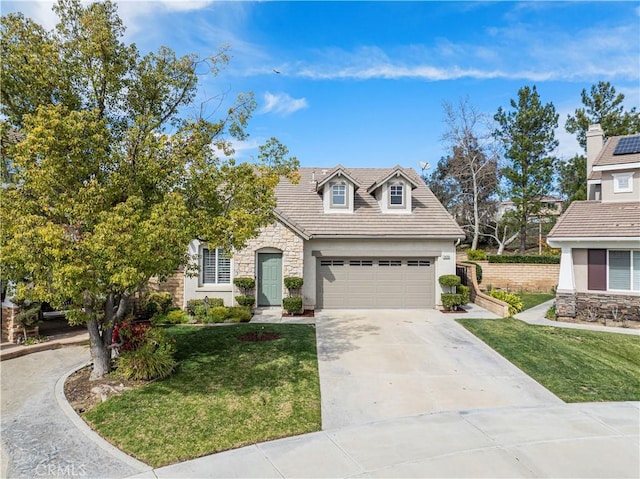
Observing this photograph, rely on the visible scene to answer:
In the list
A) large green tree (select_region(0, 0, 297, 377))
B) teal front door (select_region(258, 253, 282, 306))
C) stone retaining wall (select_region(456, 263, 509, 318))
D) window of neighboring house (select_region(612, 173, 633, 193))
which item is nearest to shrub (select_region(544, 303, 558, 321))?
stone retaining wall (select_region(456, 263, 509, 318))

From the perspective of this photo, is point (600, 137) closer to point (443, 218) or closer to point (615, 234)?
point (615, 234)

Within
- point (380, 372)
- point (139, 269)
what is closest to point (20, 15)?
point (139, 269)

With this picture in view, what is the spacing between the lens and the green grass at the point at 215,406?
6.29 meters

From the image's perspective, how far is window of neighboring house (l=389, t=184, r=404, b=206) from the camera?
1902 centimetres

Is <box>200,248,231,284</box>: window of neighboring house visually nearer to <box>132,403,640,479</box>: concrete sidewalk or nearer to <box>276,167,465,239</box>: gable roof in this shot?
<box>276,167,465,239</box>: gable roof

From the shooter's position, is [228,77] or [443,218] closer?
[228,77]

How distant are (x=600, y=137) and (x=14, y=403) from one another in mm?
26564

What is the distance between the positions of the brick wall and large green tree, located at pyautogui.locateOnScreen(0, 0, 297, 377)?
17.9 metres

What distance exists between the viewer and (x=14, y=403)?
777cm

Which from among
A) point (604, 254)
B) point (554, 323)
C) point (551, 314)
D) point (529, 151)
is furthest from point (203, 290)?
point (529, 151)

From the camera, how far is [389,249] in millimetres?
17812

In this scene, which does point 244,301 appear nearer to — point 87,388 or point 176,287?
point 176,287

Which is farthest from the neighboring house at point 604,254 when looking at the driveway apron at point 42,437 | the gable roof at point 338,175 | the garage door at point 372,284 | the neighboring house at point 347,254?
the driveway apron at point 42,437

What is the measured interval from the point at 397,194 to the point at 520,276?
10094 millimetres
